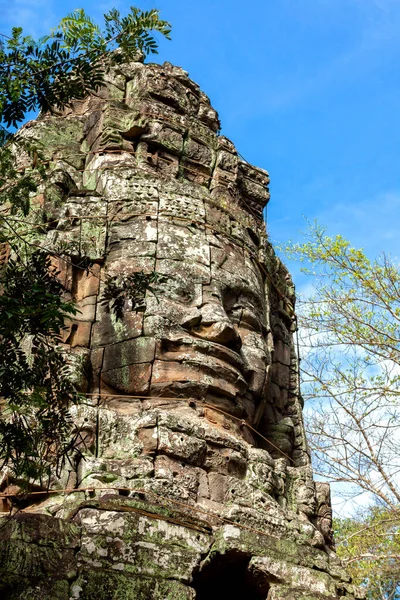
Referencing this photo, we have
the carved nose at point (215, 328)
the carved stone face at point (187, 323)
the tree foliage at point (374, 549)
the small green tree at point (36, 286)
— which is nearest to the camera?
the small green tree at point (36, 286)

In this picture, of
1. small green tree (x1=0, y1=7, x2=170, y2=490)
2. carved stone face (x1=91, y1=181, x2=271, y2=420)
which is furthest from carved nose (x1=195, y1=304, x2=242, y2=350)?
small green tree (x1=0, y1=7, x2=170, y2=490)

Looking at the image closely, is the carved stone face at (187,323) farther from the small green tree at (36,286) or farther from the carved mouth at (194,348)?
the small green tree at (36,286)

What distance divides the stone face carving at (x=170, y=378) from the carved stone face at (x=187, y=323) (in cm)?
2

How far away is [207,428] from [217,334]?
1005 mm

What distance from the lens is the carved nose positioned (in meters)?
9.31

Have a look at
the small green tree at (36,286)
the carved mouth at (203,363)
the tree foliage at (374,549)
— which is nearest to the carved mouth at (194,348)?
the carved mouth at (203,363)

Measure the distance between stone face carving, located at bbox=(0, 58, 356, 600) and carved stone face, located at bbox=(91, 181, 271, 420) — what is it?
0.02 metres

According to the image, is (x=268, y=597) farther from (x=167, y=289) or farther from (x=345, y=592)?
(x=167, y=289)

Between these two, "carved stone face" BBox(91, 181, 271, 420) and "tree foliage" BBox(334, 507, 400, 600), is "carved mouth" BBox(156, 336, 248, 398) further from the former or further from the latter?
"tree foliage" BBox(334, 507, 400, 600)

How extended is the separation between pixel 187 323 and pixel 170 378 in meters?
0.61

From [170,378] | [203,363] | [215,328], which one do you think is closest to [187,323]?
[215,328]

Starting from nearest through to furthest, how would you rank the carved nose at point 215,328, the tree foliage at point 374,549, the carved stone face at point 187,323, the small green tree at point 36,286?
the small green tree at point 36,286 < the carved stone face at point 187,323 < the carved nose at point 215,328 < the tree foliage at point 374,549

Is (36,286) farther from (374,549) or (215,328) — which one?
(374,549)

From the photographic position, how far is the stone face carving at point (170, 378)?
7.10m
